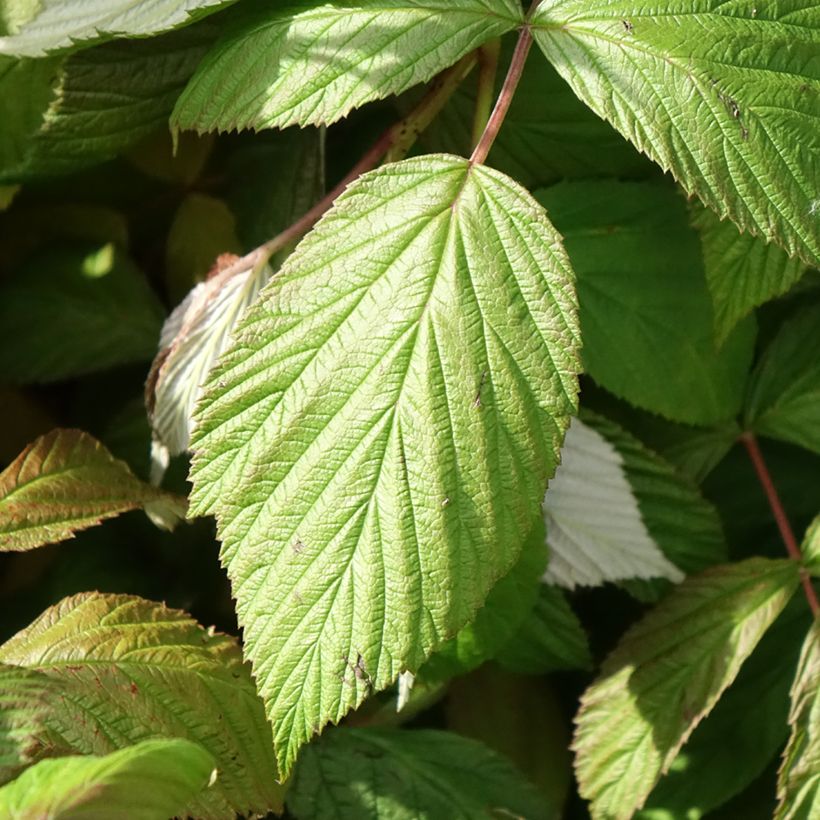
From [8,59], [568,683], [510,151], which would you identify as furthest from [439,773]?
[8,59]

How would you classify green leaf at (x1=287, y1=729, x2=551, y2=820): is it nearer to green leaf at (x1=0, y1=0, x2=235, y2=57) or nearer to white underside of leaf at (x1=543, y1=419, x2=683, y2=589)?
white underside of leaf at (x1=543, y1=419, x2=683, y2=589)

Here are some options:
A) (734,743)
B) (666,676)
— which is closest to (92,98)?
(666,676)

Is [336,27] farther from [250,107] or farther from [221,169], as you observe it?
[221,169]

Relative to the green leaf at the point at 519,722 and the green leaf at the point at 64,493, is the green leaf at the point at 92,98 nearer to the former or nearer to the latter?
the green leaf at the point at 64,493

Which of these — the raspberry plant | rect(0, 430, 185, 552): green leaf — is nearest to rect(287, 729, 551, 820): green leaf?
the raspberry plant

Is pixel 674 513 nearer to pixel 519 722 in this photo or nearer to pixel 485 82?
pixel 519 722
